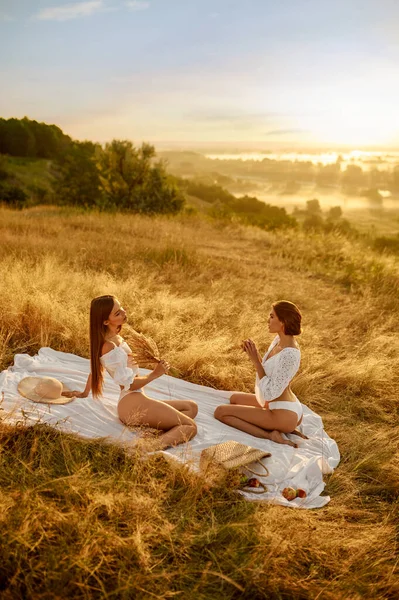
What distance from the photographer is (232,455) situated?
330 centimetres

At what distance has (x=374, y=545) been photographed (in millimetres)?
2705

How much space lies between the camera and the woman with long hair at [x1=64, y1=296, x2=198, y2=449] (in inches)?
137

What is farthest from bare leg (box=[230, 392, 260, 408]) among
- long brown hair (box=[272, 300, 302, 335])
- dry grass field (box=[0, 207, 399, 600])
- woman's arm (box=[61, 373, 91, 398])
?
woman's arm (box=[61, 373, 91, 398])

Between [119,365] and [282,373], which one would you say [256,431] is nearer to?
[282,373]

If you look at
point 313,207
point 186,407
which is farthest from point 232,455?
point 313,207

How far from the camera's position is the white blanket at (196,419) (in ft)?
10.9

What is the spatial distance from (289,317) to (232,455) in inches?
47.3

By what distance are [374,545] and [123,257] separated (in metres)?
7.17

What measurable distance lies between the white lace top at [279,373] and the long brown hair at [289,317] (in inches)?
6.6

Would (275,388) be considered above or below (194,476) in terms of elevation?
above

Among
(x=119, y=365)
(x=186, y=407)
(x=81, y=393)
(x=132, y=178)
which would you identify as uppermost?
(x=132, y=178)

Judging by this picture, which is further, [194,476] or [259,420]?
[259,420]

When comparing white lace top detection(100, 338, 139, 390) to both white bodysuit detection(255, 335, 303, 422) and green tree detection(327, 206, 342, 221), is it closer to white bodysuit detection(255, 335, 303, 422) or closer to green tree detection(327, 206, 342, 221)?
white bodysuit detection(255, 335, 303, 422)

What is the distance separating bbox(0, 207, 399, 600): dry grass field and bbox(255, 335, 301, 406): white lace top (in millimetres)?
797
